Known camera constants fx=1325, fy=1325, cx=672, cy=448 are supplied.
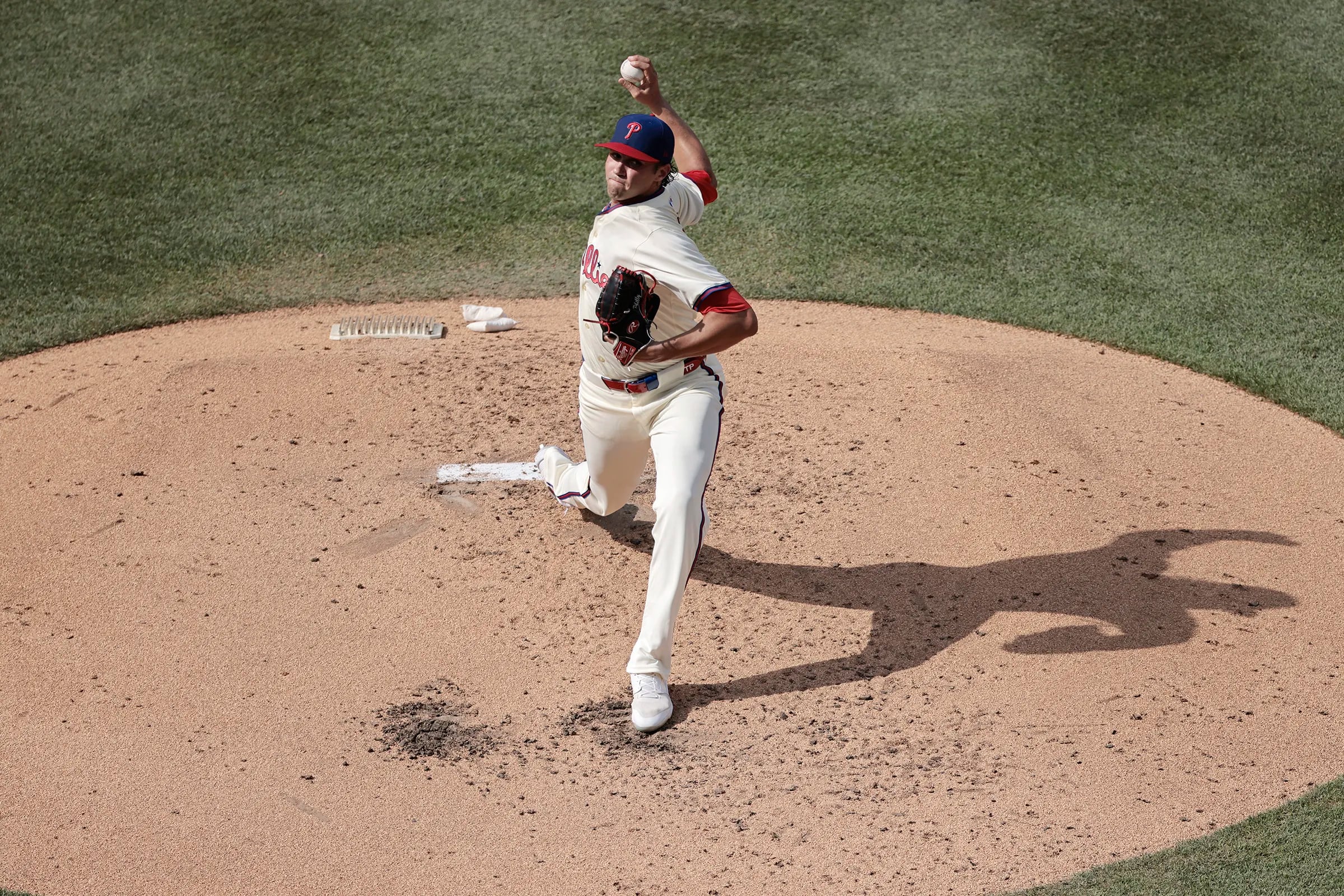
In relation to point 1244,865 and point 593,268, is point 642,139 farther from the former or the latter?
point 1244,865

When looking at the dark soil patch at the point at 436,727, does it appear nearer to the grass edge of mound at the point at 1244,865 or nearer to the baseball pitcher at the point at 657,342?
the baseball pitcher at the point at 657,342

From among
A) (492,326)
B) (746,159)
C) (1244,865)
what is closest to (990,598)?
(1244,865)

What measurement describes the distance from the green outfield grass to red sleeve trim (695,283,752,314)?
3.55 meters

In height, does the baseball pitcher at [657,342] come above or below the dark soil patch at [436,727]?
above

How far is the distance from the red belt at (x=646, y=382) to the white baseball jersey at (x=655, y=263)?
0.02 meters

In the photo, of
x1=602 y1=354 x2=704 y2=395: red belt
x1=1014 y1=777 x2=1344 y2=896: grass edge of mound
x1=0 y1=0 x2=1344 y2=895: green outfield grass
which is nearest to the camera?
x1=1014 y1=777 x2=1344 y2=896: grass edge of mound

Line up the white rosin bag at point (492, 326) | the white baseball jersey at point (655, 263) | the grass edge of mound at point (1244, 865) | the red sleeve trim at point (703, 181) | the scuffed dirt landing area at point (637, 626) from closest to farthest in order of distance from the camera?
the grass edge of mound at point (1244, 865) → the scuffed dirt landing area at point (637, 626) → the white baseball jersey at point (655, 263) → the red sleeve trim at point (703, 181) → the white rosin bag at point (492, 326)

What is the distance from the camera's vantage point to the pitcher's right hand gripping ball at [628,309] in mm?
4652

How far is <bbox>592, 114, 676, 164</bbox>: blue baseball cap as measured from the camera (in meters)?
4.72

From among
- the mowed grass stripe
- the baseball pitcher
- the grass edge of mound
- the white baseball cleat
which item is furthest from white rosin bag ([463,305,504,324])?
the grass edge of mound

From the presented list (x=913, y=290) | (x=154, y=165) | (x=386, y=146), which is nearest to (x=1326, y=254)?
(x=913, y=290)

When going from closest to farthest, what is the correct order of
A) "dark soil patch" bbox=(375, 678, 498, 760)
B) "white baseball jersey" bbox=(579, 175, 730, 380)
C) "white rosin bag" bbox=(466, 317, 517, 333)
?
"dark soil patch" bbox=(375, 678, 498, 760) < "white baseball jersey" bbox=(579, 175, 730, 380) < "white rosin bag" bbox=(466, 317, 517, 333)

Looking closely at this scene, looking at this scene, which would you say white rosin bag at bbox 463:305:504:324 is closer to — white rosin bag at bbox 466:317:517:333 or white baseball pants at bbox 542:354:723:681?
white rosin bag at bbox 466:317:517:333

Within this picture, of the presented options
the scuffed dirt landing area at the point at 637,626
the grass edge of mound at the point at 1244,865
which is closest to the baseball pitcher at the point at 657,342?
the scuffed dirt landing area at the point at 637,626
